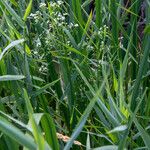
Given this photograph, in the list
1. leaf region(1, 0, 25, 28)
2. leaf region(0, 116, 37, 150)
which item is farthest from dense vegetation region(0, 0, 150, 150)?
leaf region(0, 116, 37, 150)

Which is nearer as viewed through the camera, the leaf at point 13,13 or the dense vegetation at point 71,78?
the dense vegetation at point 71,78

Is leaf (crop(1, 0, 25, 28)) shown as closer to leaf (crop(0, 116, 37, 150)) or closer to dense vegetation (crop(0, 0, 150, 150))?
dense vegetation (crop(0, 0, 150, 150))

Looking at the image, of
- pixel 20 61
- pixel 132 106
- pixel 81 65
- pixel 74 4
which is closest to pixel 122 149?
pixel 132 106

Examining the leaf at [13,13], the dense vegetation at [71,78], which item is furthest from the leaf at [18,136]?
the leaf at [13,13]

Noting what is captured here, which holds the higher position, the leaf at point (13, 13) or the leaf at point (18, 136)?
the leaf at point (13, 13)

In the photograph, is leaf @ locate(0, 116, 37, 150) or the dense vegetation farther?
the dense vegetation

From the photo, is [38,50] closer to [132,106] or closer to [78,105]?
[78,105]

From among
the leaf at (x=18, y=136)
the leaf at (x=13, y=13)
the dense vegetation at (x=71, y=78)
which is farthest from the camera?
the leaf at (x=13, y=13)

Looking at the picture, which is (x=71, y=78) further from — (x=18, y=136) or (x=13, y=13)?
(x=18, y=136)

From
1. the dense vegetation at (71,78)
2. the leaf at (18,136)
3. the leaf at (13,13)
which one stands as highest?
the leaf at (13,13)

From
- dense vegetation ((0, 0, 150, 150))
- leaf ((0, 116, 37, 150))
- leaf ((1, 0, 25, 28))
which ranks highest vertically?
leaf ((1, 0, 25, 28))

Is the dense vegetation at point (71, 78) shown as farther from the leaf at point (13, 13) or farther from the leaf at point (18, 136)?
the leaf at point (18, 136)

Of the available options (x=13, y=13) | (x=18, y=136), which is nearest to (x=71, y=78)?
(x=13, y=13)
